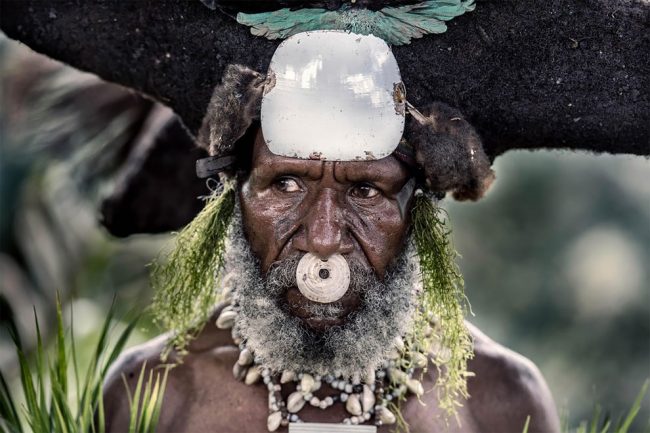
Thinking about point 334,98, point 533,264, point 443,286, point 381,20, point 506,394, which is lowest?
point 533,264

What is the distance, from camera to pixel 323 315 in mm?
2732

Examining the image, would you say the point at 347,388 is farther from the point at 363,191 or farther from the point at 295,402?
the point at 363,191

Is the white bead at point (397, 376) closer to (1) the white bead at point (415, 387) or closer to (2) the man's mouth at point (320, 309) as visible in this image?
(1) the white bead at point (415, 387)

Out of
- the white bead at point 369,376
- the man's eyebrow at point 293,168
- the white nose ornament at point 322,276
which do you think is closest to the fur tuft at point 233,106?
the man's eyebrow at point 293,168

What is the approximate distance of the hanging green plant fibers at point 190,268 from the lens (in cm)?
297

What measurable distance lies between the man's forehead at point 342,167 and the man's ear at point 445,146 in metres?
0.07

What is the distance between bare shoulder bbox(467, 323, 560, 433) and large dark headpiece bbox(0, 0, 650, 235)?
21.9 inches

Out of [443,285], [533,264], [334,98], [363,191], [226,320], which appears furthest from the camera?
[533,264]

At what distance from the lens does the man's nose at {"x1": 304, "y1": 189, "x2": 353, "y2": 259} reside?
8.60ft

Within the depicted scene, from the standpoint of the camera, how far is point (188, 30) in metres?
2.77

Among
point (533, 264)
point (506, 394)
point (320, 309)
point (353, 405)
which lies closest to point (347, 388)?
point (353, 405)

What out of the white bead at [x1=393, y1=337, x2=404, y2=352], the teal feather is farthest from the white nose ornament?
the teal feather

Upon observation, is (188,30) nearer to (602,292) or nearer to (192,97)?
(192,97)

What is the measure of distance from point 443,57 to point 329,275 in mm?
621
